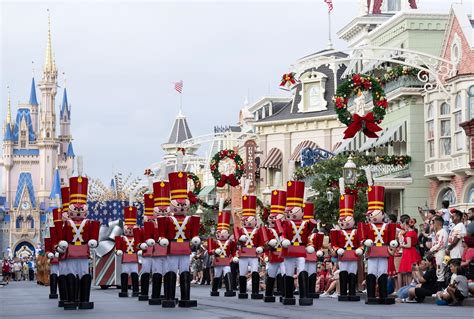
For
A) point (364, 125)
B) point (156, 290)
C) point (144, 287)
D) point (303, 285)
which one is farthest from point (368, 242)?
point (144, 287)

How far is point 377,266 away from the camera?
22500mm

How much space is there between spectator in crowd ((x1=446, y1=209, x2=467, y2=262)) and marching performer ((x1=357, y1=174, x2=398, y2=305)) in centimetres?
106

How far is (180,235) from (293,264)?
7.59 feet

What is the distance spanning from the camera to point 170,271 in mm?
21391

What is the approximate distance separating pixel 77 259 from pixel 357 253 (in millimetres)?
5242

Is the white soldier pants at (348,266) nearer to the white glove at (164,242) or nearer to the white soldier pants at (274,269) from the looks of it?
the white soldier pants at (274,269)

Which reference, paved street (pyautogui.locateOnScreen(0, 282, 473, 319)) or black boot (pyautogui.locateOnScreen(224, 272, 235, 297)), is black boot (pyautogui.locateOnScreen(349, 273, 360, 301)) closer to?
paved street (pyautogui.locateOnScreen(0, 282, 473, 319))

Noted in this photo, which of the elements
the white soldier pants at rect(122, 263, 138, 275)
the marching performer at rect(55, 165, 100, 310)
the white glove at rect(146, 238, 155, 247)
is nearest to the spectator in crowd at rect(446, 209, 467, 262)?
the white glove at rect(146, 238, 155, 247)

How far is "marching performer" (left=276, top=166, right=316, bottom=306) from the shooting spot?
22.1m

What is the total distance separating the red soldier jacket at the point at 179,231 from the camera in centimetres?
2119

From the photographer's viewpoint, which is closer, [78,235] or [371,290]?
[78,235]

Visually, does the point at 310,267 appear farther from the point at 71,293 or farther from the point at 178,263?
the point at 71,293

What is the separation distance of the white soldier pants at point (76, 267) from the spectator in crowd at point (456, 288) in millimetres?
6355

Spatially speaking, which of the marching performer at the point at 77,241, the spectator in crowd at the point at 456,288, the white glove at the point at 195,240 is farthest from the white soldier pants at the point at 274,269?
the marching performer at the point at 77,241
